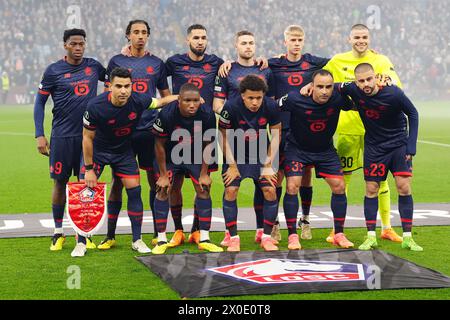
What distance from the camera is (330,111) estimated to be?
23.3 feet

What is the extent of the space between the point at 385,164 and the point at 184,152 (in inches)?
70.2

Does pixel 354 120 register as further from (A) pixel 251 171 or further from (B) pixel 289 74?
(A) pixel 251 171

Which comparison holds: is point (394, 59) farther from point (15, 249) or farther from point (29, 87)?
point (15, 249)

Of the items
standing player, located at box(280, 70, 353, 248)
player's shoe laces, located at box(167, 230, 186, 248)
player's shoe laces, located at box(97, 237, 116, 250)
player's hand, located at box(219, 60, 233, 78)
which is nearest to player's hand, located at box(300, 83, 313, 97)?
standing player, located at box(280, 70, 353, 248)

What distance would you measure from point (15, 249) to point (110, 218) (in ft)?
2.87

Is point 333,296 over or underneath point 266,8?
underneath

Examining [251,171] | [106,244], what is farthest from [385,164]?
[106,244]

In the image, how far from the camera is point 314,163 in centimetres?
727

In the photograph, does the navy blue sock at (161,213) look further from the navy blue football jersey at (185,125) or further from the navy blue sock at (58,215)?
the navy blue sock at (58,215)

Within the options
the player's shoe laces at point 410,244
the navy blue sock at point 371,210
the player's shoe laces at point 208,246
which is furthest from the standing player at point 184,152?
the player's shoe laces at point 410,244

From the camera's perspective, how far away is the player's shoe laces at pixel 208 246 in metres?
6.93
